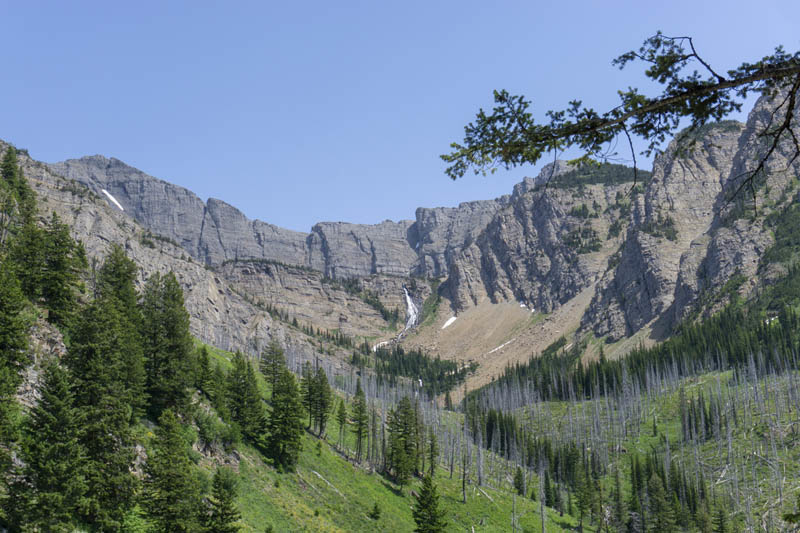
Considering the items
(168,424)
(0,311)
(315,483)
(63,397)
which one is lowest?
(315,483)

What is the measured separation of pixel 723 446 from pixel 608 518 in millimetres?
37775

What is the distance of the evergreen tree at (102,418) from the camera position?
31.8 meters

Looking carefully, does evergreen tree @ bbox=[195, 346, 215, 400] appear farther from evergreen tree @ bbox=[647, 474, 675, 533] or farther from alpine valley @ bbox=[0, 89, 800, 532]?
evergreen tree @ bbox=[647, 474, 675, 533]

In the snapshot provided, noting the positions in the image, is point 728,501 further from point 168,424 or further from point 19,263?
point 19,263

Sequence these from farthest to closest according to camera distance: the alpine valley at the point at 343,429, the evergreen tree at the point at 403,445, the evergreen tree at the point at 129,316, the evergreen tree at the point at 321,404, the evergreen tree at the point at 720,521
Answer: the evergreen tree at the point at 321,404, the evergreen tree at the point at 403,445, the evergreen tree at the point at 720,521, the evergreen tree at the point at 129,316, the alpine valley at the point at 343,429

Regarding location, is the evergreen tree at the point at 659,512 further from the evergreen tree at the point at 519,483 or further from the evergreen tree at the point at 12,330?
the evergreen tree at the point at 12,330

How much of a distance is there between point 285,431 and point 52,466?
40937 mm

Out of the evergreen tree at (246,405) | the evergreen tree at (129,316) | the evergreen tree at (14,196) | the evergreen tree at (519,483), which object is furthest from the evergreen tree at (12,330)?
the evergreen tree at (519,483)

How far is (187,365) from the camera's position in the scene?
5447cm

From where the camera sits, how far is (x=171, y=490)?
1344 inches

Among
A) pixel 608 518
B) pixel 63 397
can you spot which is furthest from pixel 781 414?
pixel 63 397

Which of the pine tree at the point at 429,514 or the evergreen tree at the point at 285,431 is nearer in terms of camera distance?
the pine tree at the point at 429,514

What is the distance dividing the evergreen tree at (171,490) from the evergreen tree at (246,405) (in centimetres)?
3107

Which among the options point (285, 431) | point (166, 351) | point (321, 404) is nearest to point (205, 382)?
point (285, 431)
